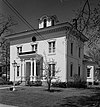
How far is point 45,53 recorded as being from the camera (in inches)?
760

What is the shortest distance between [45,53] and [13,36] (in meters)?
5.14

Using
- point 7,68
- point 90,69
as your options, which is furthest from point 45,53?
point 7,68

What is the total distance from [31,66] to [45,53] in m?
2.12

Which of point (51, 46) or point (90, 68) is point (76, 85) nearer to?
point (51, 46)

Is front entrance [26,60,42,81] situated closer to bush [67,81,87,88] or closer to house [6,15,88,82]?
house [6,15,88,82]

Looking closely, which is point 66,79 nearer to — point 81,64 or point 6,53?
point 81,64

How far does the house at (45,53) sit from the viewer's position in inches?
709

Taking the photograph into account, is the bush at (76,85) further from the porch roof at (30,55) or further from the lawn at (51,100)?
the lawn at (51,100)

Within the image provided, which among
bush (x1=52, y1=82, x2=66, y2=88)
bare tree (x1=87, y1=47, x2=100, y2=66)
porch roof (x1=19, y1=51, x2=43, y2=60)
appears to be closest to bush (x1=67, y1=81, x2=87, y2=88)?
bush (x1=52, y1=82, x2=66, y2=88)

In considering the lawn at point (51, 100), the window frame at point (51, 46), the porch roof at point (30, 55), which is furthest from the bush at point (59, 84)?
the lawn at point (51, 100)

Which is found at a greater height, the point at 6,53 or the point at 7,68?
the point at 6,53

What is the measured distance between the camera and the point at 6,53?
27.9 metres

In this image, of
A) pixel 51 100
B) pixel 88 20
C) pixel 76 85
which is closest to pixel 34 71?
pixel 76 85

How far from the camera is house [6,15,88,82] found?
18.0m
